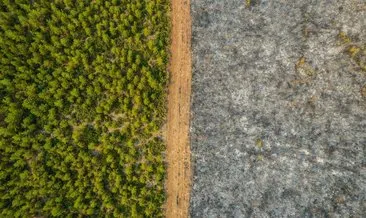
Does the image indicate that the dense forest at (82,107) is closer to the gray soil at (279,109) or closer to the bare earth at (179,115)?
the bare earth at (179,115)

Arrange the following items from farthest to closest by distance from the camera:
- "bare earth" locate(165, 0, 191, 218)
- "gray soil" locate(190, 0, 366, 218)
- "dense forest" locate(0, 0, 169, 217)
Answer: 1. "dense forest" locate(0, 0, 169, 217)
2. "bare earth" locate(165, 0, 191, 218)
3. "gray soil" locate(190, 0, 366, 218)

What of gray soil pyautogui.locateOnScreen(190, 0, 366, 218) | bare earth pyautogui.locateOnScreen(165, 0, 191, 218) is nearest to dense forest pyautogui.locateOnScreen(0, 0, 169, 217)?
bare earth pyautogui.locateOnScreen(165, 0, 191, 218)

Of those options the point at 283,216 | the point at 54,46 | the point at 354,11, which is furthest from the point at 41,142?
the point at 354,11

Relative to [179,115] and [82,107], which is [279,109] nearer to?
[179,115]

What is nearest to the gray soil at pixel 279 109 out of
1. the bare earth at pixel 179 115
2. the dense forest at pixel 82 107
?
the bare earth at pixel 179 115

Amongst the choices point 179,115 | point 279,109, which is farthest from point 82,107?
point 279,109

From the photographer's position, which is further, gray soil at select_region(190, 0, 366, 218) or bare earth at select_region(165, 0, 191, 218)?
bare earth at select_region(165, 0, 191, 218)

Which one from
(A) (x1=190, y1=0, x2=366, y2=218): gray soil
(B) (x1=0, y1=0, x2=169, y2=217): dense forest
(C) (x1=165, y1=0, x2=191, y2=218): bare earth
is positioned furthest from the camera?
(B) (x1=0, y1=0, x2=169, y2=217): dense forest

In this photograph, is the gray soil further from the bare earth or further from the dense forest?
the dense forest
